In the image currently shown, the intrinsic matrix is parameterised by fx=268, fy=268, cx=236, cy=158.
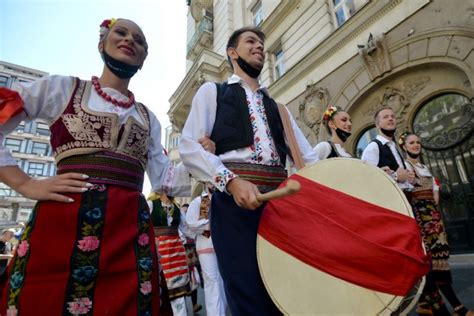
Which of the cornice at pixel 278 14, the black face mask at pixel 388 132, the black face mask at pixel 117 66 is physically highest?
the cornice at pixel 278 14

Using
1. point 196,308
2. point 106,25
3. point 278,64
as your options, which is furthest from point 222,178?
point 278,64

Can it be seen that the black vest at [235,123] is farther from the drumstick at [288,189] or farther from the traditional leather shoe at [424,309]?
the traditional leather shoe at [424,309]

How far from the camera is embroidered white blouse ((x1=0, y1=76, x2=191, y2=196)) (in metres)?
1.19

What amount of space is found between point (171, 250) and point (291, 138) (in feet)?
9.17

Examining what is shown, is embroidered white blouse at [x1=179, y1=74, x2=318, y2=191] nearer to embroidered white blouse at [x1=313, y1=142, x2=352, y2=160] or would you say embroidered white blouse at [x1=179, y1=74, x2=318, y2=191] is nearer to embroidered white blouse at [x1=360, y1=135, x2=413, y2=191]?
embroidered white blouse at [x1=313, y1=142, x2=352, y2=160]

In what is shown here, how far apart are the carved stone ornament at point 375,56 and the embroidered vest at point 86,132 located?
6641mm

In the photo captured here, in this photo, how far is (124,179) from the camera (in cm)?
121

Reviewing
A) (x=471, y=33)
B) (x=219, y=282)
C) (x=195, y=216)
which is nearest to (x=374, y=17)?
(x=471, y=33)

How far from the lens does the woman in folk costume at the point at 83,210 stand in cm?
99

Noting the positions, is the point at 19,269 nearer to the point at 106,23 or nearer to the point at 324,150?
the point at 106,23

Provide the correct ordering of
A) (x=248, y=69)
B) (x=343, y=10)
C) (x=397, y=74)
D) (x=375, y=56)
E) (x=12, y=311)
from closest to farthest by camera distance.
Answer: (x=12, y=311)
(x=248, y=69)
(x=397, y=74)
(x=375, y=56)
(x=343, y=10)

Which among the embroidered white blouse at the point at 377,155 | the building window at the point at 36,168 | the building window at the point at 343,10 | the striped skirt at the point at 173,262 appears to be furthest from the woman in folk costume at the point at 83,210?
the building window at the point at 36,168

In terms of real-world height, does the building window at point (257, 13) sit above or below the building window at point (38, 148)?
below

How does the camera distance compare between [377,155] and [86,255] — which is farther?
[377,155]
